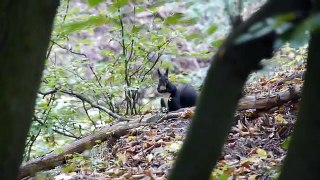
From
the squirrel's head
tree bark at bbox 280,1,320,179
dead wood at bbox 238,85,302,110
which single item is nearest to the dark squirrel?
the squirrel's head

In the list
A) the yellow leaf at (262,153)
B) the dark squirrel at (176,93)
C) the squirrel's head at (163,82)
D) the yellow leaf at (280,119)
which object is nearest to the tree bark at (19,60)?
the yellow leaf at (262,153)

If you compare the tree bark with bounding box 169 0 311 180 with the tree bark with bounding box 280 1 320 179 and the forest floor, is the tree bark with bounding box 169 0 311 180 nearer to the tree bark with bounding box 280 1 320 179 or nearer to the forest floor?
the tree bark with bounding box 280 1 320 179

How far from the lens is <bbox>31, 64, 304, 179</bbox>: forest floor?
353 centimetres

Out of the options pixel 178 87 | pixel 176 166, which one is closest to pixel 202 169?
pixel 176 166

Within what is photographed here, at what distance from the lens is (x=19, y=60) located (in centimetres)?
177

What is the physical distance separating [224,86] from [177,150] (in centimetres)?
237

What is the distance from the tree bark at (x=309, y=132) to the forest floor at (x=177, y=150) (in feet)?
4.20

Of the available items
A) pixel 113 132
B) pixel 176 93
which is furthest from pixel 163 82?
pixel 113 132

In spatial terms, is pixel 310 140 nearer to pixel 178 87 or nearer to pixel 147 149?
pixel 147 149

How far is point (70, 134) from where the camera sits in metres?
5.75

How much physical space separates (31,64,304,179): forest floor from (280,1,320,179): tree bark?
1.28 metres

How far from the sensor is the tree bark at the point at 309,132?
179 centimetres

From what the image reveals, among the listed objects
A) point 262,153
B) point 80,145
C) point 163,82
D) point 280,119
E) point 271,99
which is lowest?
point 262,153

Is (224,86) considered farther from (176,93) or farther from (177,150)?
(176,93)
